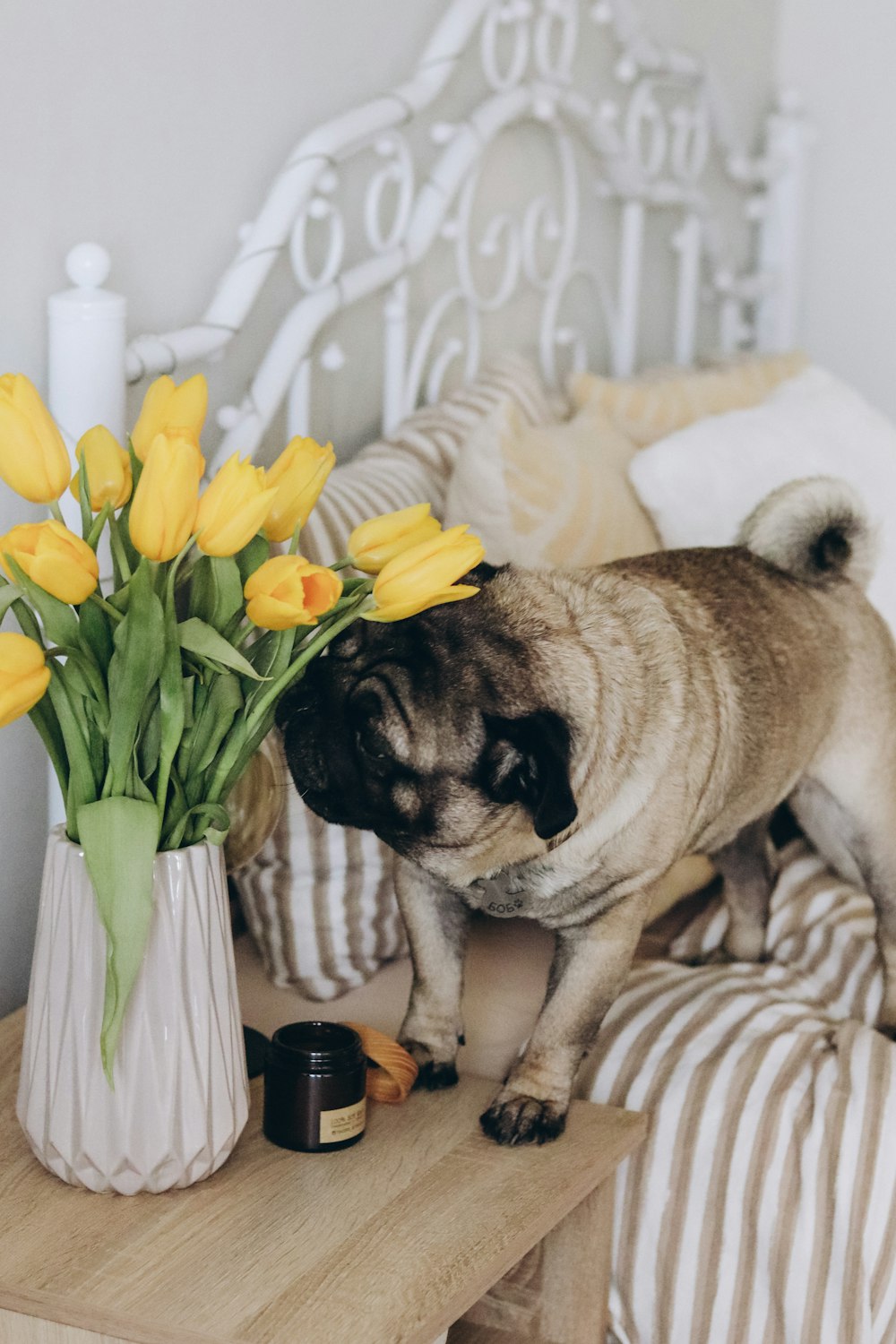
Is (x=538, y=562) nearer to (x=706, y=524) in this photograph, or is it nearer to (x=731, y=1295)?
(x=706, y=524)

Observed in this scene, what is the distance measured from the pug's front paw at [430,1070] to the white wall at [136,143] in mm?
414

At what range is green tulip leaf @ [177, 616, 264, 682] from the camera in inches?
36.4

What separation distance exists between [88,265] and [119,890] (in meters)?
0.61

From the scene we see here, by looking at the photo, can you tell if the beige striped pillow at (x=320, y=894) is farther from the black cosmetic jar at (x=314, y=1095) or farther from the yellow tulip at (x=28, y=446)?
the yellow tulip at (x=28, y=446)

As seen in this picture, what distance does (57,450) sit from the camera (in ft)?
3.01

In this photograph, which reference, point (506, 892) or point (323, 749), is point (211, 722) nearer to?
point (323, 749)

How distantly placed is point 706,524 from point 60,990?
1115mm

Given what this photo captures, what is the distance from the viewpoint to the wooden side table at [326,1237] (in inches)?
35.5

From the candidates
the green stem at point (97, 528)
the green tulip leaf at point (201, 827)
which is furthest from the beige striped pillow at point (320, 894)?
the green stem at point (97, 528)

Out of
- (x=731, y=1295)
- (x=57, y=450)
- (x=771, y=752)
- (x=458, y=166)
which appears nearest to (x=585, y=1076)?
(x=731, y=1295)

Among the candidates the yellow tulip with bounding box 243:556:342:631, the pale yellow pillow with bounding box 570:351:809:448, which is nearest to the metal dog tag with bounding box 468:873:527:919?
the yellow tulip with bounding box 243:556:342:631

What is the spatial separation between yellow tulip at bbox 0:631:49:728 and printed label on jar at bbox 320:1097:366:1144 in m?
0.41

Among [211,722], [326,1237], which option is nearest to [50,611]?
[211,722]

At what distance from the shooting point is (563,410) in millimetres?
2047
